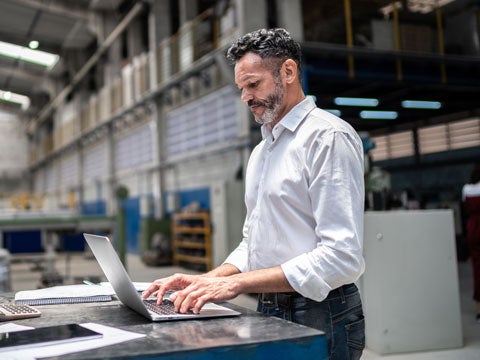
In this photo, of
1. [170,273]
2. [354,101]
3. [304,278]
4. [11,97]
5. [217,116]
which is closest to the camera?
[304,278]

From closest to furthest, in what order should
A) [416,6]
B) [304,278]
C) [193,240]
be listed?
1. [304,278]
2. [193,240]
3. [416,6]

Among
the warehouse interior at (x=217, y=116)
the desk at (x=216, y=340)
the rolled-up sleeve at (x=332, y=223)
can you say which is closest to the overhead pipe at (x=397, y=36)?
the warehouse interior at (x=217, y=116)

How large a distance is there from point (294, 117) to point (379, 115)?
425 inches

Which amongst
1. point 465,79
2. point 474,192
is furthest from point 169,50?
point 474,192

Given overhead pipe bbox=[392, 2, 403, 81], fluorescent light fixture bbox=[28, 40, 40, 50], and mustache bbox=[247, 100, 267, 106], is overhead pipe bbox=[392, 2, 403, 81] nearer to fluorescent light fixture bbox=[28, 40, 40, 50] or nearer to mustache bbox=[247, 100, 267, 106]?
fluorescent light fixture bbox=[28, 40, 40, 50]

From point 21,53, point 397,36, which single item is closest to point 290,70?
point 21,53

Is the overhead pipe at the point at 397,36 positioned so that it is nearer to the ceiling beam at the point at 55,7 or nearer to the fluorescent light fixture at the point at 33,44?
the ceiling beam at the point at 55,7

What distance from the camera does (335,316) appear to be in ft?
4.31

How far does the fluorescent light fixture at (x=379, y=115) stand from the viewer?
11.4 metres

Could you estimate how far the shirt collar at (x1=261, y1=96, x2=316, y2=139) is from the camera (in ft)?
4.43

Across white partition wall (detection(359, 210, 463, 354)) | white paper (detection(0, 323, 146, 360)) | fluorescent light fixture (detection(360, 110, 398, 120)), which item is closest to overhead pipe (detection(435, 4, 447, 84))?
fluorescent light fixture (detection(360, 110, 398, 120))

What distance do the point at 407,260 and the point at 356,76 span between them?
13.6 ft

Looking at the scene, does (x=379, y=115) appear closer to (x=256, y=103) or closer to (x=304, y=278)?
(x=256, y=103)

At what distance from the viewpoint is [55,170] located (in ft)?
67.4
